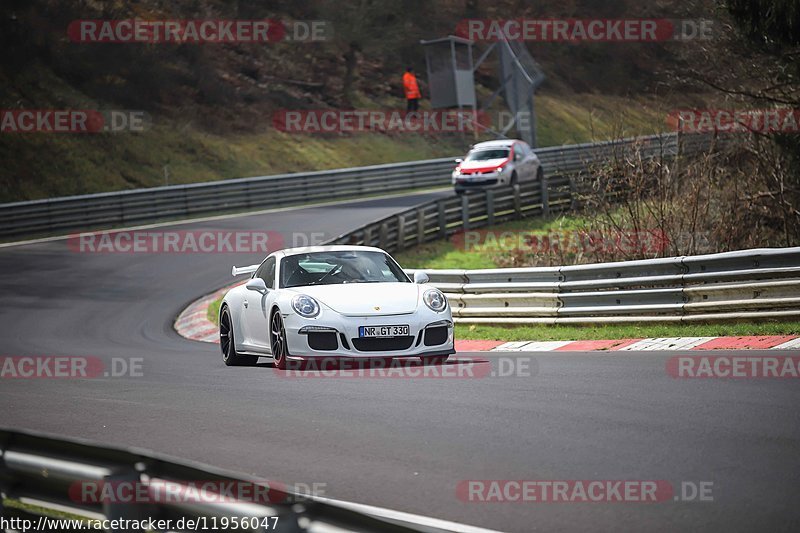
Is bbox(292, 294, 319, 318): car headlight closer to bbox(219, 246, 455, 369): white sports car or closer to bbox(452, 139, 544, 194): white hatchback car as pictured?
bbox(219, 246, 455, 369): white sports car

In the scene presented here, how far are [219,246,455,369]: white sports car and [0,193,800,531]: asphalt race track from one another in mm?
479

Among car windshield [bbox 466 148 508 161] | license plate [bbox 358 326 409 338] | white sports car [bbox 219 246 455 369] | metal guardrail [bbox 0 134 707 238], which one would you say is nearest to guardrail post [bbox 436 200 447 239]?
metal guardrail [bbox 0 134 707 238]

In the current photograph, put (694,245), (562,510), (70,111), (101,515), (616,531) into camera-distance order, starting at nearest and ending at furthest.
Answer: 1. (101,515)
2. (616,531)
3. (562,510)
4. (694,245)
5. (70,111)

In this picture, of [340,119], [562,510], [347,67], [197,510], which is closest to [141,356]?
[562,510]

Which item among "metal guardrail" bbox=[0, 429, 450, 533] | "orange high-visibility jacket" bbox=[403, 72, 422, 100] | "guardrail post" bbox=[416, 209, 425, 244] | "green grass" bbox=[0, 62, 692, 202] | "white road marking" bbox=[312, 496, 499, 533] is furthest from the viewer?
"orange high-visibility jacket" bbox=[403, 72, 422, 100]

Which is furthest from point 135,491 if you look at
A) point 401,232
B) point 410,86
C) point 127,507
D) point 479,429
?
point 410,86

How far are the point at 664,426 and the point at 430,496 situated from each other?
2.14 metres

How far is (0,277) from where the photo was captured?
78.3 feet

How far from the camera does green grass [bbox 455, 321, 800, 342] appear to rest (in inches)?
504

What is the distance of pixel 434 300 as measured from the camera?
11820 mm

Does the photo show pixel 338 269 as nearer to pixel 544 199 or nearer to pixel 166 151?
pixel 544 199

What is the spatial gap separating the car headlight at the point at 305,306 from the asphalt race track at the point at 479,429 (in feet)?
2.30

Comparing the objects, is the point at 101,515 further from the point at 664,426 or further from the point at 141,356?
the point at 141,356

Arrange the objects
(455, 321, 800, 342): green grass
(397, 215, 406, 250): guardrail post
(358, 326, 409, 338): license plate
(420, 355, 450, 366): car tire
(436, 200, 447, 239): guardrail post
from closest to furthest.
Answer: (358, 326, 409, 338): license plate, (420, 355, 450, 366): car tire, (455, 321, 800, 342): green grass, (397, 215, 406, 250): guardrail post, (436, 200, 447, 239): guardrail post
